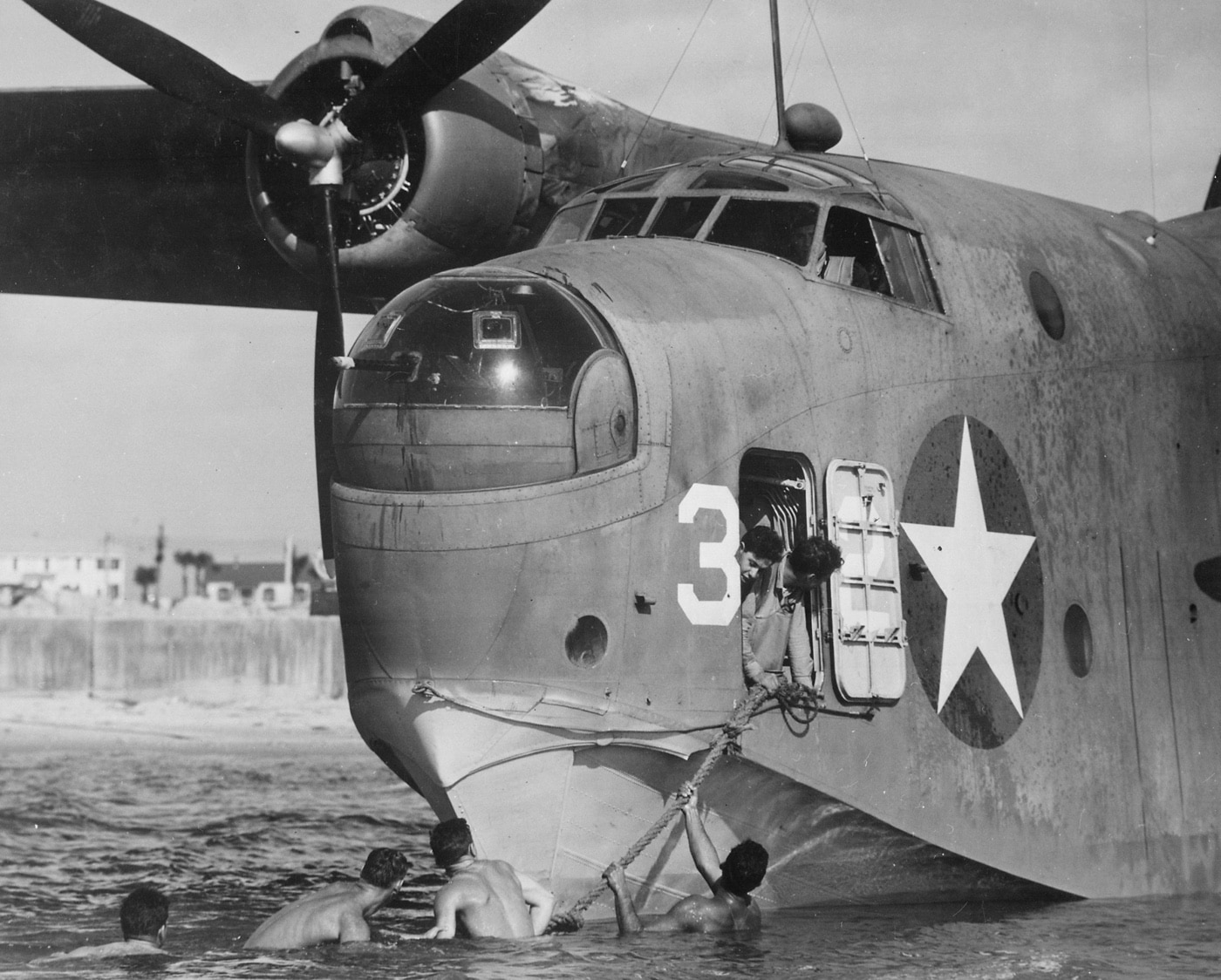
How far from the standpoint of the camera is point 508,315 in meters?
7.96

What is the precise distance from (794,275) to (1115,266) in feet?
9.90

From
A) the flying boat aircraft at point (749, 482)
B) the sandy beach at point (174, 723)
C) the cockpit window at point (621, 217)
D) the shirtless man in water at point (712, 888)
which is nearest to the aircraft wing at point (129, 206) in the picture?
the flying boat aircraft at point (749, 482)

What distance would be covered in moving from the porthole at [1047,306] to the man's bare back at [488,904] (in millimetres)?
4628

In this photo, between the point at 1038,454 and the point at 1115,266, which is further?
the point at 1115,266

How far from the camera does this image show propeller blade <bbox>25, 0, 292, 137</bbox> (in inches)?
437

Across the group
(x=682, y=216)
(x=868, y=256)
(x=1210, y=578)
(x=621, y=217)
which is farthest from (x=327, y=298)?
(x=1210, y=578)

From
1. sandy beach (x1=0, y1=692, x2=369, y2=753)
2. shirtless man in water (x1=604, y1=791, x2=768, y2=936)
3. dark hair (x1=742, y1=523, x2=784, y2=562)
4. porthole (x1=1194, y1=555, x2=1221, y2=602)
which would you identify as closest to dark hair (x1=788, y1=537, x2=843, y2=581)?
dark hair (x1=742, y1=523, x2=784, y2=562)

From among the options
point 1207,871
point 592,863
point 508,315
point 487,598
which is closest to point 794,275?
point 508,315

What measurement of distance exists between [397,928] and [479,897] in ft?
6.17

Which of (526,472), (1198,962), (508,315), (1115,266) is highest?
(1115,266)

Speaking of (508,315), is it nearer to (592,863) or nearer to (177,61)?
(592,863)

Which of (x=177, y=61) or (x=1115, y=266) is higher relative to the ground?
(x=177, y=61)

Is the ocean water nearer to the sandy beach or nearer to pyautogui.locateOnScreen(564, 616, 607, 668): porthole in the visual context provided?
pyautogui.locateOnScreen(564, 616, 607, 668): porthole

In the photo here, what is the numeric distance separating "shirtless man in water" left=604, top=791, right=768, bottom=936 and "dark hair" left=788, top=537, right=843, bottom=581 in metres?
1.24
